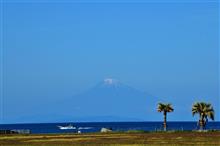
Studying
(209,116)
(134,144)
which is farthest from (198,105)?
(134,144)

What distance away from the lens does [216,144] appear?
3184 inches

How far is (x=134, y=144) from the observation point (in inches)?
3369

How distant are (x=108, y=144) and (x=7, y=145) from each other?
15195mm

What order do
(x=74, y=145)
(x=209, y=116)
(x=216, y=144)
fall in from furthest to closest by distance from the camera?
(x=209, y=116)
(x=74, y=145)
(x=216, y=144)

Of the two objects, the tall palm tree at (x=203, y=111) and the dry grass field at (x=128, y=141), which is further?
the tall palm tree at (x=203, y=111)

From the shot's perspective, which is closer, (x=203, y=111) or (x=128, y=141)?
(x=128, y=141)

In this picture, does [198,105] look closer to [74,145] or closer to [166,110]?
[166,110]

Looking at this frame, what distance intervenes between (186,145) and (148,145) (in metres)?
5.07

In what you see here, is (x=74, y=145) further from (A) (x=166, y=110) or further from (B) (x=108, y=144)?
(A) (x=166, y=110)

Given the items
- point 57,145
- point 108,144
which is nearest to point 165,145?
point 108,144

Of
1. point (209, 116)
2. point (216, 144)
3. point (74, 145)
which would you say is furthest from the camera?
point (209, 116)

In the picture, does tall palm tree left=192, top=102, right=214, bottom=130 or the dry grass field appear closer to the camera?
the dry grass field

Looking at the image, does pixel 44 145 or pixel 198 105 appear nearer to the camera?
pixel 44 145

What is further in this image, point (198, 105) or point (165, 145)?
point (198, 105)
